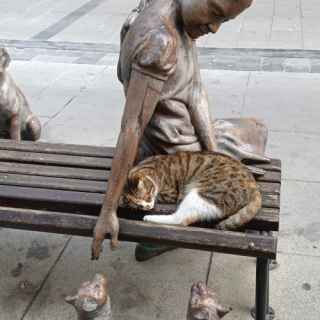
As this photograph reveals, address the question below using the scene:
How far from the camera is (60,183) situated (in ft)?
10.8

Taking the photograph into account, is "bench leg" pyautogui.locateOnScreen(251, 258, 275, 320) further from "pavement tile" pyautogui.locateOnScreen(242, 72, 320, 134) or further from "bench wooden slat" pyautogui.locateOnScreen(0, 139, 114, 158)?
"pavement tile" pyautogui.locateOnScreen(242, 72, 320, 134)

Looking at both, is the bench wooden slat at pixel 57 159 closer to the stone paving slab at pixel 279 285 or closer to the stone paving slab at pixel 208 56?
the stone paving slab at pixel 279 285

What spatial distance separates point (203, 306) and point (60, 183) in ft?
5.12

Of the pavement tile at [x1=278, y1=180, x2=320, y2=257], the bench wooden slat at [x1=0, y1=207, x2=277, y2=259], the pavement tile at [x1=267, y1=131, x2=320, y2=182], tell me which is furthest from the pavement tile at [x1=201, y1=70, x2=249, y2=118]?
the bench wooden slat at [x1=0, y1=207, x2=277, y2=259]

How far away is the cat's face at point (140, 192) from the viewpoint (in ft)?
9.72

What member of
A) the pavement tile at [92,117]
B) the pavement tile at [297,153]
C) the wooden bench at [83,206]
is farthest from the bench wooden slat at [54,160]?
the pavement tile at [297,153]

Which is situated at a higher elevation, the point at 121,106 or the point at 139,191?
the point at 139,191

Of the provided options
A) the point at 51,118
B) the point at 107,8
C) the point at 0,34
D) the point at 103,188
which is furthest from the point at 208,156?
the point at 107,8

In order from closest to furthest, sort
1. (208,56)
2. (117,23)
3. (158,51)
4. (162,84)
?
(158,51)
(162,84)
(208,56)
(117,23)

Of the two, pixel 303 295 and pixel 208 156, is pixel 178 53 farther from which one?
pixel 303 295

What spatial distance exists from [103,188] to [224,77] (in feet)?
13.5

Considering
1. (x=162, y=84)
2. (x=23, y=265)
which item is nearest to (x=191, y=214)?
(x=162, y=84)

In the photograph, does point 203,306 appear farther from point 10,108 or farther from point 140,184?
point 10,108

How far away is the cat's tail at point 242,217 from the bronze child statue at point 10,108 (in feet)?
8.45
